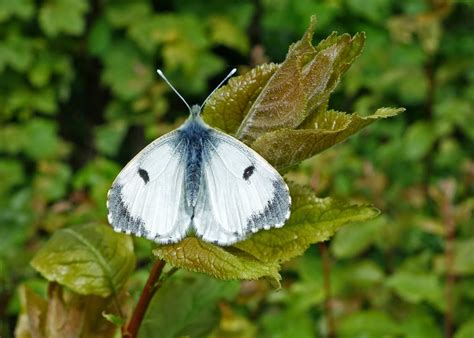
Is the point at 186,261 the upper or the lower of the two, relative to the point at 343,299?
upper

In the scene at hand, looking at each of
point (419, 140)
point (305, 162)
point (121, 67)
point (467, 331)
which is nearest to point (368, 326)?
point (467, 331)

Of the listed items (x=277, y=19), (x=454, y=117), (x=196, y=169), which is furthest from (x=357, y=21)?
(x=196, y=169)

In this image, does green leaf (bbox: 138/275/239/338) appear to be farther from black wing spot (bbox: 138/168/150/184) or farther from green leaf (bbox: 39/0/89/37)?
green leaf (bbox: 39/0/89/37)

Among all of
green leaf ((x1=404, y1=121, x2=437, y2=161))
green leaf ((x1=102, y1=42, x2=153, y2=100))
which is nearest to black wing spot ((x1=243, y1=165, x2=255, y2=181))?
green leaf ((x1=404, y1=121, x2=437, y2=161))

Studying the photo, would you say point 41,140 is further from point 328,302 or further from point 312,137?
point 312,137

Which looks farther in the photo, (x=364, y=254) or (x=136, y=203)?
(x=364, y=254)

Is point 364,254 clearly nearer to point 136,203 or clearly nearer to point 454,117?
point 454,117

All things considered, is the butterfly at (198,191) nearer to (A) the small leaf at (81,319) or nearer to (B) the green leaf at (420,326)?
(A) the small leaf at (81,319)

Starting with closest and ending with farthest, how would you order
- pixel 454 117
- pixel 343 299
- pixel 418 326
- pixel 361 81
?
pixel 418 326, pixel 343 299, pixel 454 117, pixel 361 81
